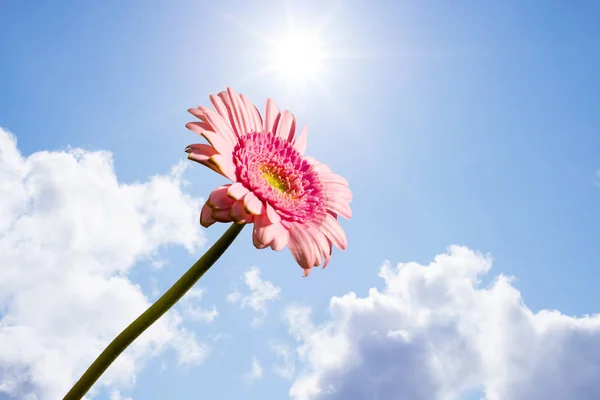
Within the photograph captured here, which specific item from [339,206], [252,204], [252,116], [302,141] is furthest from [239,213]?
[302,141]

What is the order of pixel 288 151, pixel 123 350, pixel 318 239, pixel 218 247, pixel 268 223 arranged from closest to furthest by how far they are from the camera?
pixel 123 350
pixel 218 247
pixel 268 223
pixel 318 239
pixel 288 151

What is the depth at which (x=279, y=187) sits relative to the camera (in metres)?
3.02

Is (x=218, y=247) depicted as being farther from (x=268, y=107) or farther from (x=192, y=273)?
(x=268, y=107)

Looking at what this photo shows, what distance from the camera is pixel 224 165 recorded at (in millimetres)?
2588

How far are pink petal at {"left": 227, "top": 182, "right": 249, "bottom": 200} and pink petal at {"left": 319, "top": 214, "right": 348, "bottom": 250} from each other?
59 centimetres

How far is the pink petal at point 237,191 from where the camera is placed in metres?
2.42

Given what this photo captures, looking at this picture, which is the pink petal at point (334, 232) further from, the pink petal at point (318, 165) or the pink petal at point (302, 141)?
the pink petal at point (302, 141)

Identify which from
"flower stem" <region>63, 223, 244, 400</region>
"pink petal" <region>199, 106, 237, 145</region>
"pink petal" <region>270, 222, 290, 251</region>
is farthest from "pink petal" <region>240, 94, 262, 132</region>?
"flower stem" <region>63, 223, 244, 400</region>

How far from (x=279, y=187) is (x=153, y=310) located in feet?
3.45

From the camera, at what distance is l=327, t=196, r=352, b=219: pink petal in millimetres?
3293

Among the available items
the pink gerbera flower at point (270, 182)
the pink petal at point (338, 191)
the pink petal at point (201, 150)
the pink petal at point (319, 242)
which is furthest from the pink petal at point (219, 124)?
the pink petal at point (338, 191)

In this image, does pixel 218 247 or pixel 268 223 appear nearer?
pixel 218 247

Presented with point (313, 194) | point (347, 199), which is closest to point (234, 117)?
point (313, 194)

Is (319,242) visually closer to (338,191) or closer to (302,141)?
(338,191)
